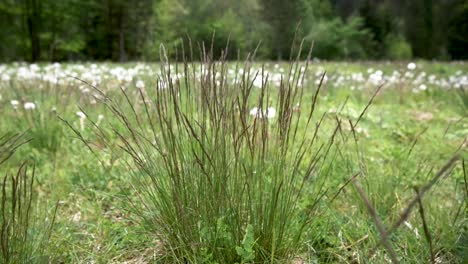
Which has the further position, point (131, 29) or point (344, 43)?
point (131, 29)

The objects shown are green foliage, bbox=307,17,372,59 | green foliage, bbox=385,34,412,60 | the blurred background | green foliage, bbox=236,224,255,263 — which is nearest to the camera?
green foliage, bbox=236,224,255,263

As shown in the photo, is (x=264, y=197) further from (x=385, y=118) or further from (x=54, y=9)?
(x=54, y=9)

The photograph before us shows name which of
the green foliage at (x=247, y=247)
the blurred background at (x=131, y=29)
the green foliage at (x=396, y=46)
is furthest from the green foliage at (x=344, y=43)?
the green foliage at (x=247, y=247)

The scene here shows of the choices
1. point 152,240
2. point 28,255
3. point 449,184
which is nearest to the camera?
point 28,255

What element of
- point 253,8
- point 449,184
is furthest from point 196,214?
point 253,8

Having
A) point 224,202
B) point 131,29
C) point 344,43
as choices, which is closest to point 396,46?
point 344,43

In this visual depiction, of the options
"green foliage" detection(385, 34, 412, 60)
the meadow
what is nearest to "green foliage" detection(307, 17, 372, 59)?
"green foliage" detection(385, 34, 412, 60)

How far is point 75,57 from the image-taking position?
90.9 ft

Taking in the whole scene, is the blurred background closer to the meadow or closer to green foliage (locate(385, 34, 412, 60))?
green foliage (locate(385, 34, 412, 60))

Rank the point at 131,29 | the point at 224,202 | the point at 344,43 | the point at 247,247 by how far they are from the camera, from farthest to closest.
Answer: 1. the point at 131,29
2. the point at 344,43
3. the point at 224,202
4. the point at 247,247

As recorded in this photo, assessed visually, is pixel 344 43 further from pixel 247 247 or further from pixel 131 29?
pixel 247 247

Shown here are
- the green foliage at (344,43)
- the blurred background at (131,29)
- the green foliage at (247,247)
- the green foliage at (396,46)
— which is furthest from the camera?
the green foliage at (396,46)

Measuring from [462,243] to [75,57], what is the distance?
29.4 metres

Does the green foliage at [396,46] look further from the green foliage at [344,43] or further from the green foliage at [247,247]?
the green foliage at [247,247]
